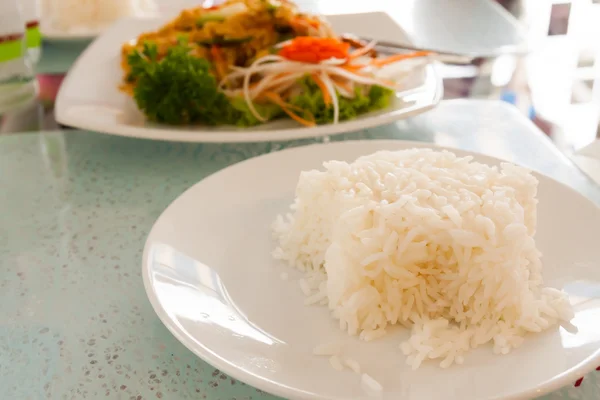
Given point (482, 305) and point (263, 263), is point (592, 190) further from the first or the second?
point (263, 263)

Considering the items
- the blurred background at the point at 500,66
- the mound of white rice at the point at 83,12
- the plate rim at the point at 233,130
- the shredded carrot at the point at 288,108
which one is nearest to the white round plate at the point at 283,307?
the plate rim at the point at 233,130

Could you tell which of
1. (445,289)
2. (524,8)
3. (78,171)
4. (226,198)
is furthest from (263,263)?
(524,8)

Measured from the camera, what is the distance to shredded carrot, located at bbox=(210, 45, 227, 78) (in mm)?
1611

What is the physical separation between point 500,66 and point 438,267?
52.9 inches

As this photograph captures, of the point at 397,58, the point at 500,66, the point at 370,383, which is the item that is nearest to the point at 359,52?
the point at 397,58

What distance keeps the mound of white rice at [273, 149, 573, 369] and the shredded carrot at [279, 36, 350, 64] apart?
787mm

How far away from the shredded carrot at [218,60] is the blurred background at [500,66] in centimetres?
47

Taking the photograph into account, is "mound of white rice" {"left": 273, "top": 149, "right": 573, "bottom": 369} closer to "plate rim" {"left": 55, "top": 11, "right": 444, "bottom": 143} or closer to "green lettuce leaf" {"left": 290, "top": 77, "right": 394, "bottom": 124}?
"plate rim" {"left": 55, "top": 11, "right": 444, "bottom": 143}

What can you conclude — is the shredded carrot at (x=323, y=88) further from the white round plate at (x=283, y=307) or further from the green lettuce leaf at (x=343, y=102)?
the white round plate at (x=283, y=307)

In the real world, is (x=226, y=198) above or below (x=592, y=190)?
above

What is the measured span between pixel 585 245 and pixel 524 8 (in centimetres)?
301

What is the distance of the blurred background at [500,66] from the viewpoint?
1729 millimetres

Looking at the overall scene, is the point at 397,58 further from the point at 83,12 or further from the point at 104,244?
the point at 83,12

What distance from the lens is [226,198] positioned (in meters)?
1.06
